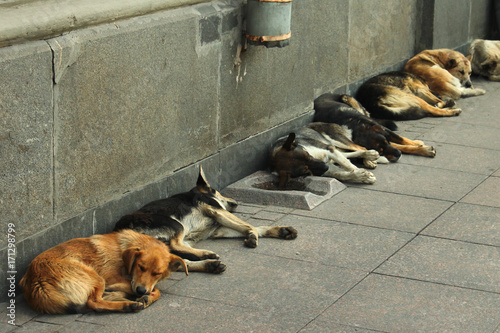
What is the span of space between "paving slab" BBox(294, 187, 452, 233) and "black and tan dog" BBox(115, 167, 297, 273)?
73 centimetres

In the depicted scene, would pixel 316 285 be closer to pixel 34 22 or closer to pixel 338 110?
pixel 34 22

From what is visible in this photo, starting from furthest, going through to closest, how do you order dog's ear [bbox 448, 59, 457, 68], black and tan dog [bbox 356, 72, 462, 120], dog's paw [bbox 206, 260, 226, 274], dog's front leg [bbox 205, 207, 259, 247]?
dog's ear [bbox 448, 59, 457, 68] → black and tan dog [bbox 356, 72, 462, 120] → dog's front leg [bbox 205, 207, 259, 247] → dog's paw [bbox 206, 260, 226, 274]

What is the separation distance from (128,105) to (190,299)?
1.73 meters

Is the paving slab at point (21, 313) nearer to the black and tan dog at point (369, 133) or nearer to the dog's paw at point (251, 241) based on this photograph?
the dog's paw at point (251, 241)

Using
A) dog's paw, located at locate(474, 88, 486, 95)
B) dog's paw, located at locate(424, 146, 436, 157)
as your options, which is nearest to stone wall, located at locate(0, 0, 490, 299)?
dog's paw, located at locate(424, 146, 436, 157)

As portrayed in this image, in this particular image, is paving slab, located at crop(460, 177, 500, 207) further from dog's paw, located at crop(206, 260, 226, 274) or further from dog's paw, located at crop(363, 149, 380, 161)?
dog's paw, located at crop(206, 260, 226, 274)

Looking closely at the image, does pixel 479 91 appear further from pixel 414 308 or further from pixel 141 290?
pixel 141 290

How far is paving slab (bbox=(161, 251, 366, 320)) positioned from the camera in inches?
200

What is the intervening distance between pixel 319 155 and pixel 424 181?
1.09 metres

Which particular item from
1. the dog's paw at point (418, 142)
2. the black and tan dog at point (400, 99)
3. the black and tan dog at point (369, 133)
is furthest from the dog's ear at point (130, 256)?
the black and tan dog at point (400, 99)

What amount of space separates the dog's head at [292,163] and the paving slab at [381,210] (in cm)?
37

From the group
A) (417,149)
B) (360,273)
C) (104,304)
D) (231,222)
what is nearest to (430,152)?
(417,149)

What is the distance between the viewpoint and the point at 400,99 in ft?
33.1

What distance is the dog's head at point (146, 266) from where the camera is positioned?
16.6 ft
